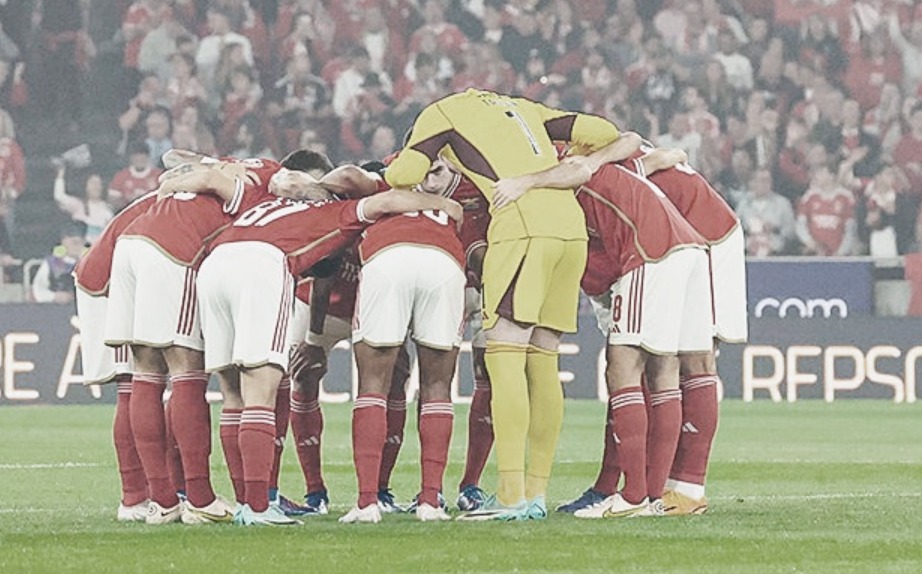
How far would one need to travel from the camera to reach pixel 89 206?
20.8m

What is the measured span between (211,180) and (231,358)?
0.89 metres

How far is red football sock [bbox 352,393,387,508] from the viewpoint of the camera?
8852mm

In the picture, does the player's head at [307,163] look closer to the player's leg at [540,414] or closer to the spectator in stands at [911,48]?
the player's leg at [540,414]

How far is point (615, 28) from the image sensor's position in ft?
77.0

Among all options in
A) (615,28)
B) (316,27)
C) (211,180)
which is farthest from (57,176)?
(211,180)

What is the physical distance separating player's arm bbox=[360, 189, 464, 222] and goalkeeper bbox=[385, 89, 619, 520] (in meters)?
0.12

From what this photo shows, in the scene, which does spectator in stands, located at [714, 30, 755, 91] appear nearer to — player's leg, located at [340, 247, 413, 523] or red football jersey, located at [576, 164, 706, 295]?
red football jersey, located at [576, 164, 706, 295]

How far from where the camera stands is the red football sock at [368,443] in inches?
348

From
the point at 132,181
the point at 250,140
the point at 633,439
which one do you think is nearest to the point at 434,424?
the point at 633,439

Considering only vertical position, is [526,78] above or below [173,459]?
above

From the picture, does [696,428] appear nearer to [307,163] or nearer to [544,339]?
[544,339]

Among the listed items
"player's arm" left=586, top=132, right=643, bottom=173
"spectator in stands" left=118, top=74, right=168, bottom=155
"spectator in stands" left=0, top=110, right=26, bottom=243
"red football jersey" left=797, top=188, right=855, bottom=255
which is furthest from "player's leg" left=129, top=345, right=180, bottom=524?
"red football jersey" left=797, top=188, right=855, bottom=255

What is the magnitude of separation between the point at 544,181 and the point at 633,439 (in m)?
1.23

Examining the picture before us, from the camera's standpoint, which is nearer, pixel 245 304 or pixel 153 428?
pixel 245 304
